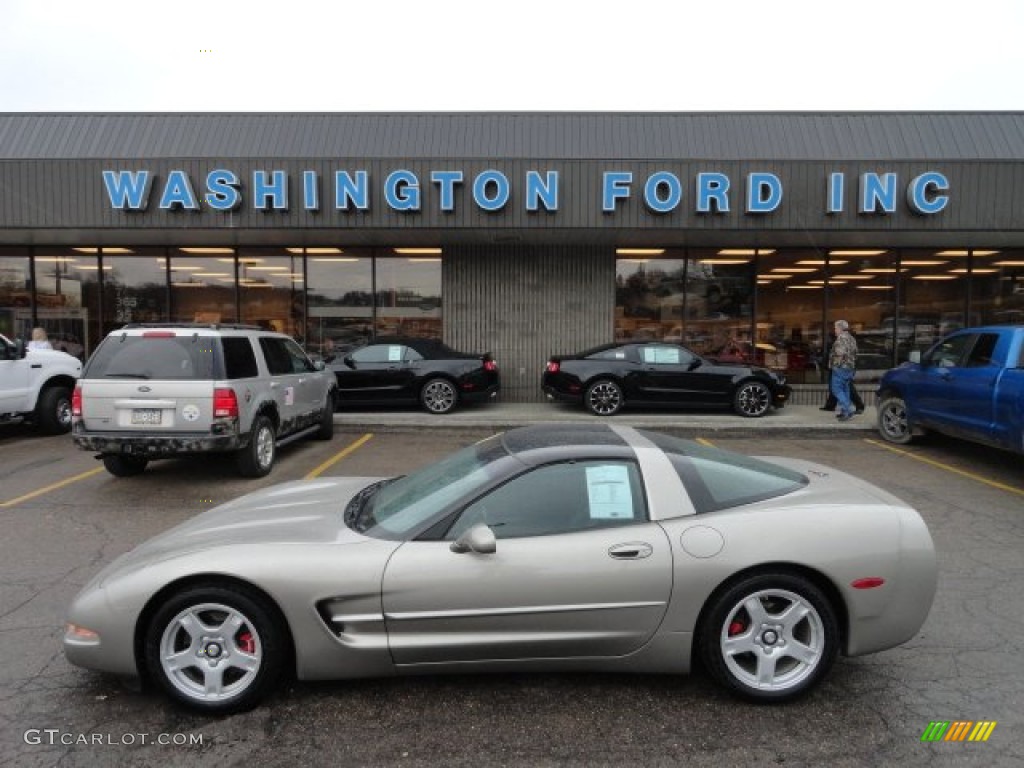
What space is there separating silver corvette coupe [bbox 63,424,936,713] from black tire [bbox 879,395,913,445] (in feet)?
25.4

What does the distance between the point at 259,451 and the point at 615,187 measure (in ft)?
24.8

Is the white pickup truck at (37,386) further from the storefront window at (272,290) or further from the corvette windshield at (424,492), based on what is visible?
the corvette windshield at (424,492)

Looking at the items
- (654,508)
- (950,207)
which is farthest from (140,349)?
(950,207)

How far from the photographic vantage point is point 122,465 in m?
8.07

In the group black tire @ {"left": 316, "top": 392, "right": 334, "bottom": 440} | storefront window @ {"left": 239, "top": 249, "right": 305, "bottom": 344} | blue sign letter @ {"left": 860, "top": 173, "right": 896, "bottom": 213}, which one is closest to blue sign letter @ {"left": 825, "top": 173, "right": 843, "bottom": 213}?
blue sign letter @ {"left": 860, "top": 173, "right": 896, "bottom": 213}

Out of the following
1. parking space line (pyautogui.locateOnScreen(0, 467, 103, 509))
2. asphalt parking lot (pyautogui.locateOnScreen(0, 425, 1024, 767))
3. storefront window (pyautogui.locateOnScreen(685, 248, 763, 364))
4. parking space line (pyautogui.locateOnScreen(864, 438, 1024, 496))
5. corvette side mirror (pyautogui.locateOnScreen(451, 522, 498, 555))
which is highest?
storefront window (pyautogui.locateOnScreen(685, 248, 763, 364))

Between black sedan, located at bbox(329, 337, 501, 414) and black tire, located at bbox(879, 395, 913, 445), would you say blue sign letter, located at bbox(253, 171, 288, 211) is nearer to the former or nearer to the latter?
black sedan, located at bbox(329, 337, 501, 414)

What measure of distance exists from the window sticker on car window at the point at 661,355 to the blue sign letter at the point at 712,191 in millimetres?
2520

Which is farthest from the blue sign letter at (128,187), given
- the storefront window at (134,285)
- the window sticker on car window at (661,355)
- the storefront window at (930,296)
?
the storefront window at (930,296)

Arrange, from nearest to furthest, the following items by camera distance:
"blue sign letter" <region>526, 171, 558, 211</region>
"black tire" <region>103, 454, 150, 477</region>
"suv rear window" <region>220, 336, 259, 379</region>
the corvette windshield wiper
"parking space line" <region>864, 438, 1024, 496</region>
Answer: the corvette windshield wiper → "suv rear window" <region>220, 336, 259, 379</region> → "parking space line" <region>864, 438, 1024, 496</region> → "black tire" <region>103, 454, 150, 477</region> → "blue sign letter" <region>526, 171, 558, 211</region>

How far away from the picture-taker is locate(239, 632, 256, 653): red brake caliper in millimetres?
3145

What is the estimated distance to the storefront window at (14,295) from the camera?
619 inches

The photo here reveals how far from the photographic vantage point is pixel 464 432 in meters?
11.5

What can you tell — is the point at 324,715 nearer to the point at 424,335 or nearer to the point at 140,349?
the point at 140,349
